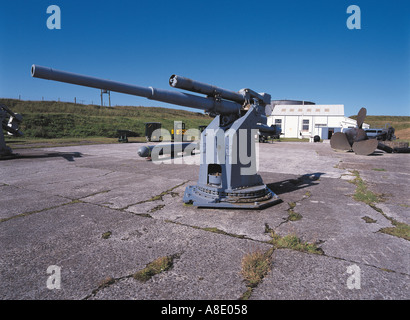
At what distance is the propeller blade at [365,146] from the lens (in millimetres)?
12789

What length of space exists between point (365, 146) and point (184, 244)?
14.3 m

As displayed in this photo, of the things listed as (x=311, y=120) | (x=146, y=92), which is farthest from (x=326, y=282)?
(x=311, y=120)

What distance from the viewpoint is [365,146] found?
1306 cm

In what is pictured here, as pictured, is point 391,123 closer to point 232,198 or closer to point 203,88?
point 232,198

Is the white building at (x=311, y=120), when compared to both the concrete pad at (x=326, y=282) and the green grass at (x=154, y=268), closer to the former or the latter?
the concrete pad at (x=326, y=282)

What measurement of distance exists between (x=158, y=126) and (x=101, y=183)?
16.2 metres

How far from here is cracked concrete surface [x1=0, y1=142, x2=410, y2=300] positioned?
1.91m

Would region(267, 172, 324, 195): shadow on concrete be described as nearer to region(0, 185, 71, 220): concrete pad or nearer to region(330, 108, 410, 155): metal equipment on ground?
region(0, 185, 71, 220): concrete pad

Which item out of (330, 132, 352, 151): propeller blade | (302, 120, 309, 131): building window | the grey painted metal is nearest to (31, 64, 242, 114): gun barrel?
the grey painted metal

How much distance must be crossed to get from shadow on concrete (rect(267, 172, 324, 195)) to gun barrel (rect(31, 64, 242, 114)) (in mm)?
2256

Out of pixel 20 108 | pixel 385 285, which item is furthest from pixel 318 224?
pixel 20 108

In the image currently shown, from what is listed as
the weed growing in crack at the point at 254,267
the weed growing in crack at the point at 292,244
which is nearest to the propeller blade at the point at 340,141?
the weed growing in crack at the point at 292,244

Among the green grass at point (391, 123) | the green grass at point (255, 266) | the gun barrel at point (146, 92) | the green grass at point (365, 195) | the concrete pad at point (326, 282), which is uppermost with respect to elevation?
the green grass at point (391, 123)

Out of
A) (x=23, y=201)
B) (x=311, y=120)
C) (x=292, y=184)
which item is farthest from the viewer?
(x=311, y=120)
